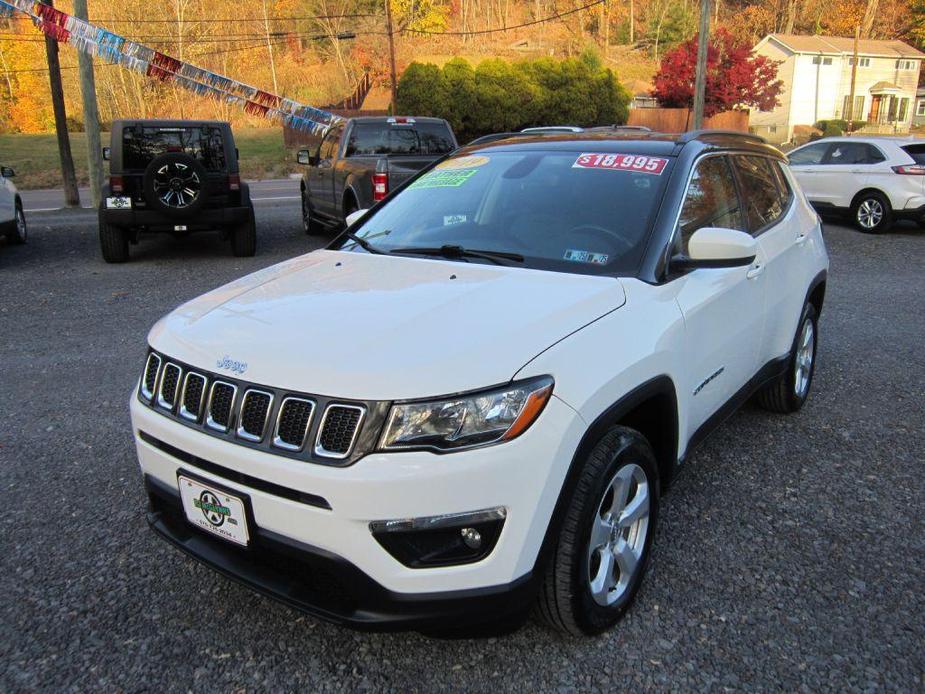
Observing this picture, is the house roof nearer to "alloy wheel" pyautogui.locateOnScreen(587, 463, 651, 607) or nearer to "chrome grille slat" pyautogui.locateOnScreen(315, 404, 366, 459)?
"alloy wheel" pyautogui.locateOnScreen(587, 463, 651, 607)

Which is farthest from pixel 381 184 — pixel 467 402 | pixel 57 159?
pixel 57 159

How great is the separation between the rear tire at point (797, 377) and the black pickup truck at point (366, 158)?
243 inches

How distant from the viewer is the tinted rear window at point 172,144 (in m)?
9.62

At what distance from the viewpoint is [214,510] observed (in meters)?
2.29

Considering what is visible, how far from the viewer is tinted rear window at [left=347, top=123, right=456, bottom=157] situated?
10789mm

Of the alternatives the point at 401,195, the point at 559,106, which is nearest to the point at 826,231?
the point at 401,195

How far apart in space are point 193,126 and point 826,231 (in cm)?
1059

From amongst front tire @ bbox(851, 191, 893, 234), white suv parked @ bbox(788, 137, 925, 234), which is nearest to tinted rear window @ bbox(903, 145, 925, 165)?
white suv parked @ bbox(788, 137, 925, 234)

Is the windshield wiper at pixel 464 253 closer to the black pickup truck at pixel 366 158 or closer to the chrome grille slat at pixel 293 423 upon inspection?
the chrome grille slat at pixel 293 423

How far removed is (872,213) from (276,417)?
13068 millimetres

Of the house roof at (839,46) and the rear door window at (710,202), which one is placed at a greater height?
the house roof at (839,46)

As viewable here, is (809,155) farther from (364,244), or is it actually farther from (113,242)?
(364,244)

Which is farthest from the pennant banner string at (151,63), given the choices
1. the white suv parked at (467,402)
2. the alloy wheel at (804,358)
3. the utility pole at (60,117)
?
the white suv parked at (467,402)

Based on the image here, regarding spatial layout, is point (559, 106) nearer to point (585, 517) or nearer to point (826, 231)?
point (826, 231)
